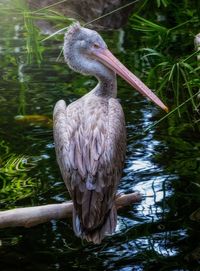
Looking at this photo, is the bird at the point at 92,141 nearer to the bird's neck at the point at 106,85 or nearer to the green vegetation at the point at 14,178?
the bird's neck at the point at 106,85

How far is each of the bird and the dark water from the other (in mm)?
309

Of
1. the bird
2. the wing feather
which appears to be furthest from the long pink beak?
the wing feather

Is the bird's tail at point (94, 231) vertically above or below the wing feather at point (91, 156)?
below


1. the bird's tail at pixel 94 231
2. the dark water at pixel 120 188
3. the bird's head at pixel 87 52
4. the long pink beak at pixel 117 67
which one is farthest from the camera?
the bird's head at pixel 87 52

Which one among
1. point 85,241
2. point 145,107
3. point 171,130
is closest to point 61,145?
point 85,241

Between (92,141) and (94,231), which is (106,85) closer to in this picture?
(92,141)

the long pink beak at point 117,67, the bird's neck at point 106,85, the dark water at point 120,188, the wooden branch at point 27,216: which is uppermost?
the long pink beak at point 117,67

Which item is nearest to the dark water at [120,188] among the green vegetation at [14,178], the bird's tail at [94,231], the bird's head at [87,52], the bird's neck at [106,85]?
the green vegetation at [14,178]

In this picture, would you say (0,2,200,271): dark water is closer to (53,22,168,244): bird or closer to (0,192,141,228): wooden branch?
(53,22,168,244): bird

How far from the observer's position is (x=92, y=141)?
513 centimetres

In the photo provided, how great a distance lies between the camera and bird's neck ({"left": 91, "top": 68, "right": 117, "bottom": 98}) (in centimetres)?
607

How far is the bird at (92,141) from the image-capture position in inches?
189

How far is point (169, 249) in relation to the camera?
5.05 metres

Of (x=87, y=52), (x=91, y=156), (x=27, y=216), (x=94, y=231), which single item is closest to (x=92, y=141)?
(x=91, y=156)
